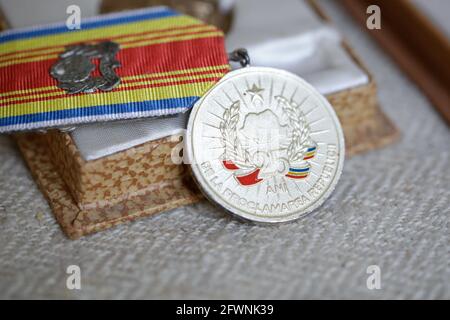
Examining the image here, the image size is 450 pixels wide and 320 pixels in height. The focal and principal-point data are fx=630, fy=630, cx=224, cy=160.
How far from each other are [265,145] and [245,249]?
0.14 metres

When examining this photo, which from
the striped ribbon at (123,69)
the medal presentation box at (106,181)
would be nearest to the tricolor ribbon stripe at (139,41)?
the striped ribbon at (123,69)

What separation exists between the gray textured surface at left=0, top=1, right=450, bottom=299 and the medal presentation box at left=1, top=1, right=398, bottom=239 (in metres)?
0.02

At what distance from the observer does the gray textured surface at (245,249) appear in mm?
788

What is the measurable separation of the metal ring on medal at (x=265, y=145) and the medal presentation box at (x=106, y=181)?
6cm

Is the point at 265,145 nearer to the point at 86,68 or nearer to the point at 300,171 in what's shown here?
the point at 300,171

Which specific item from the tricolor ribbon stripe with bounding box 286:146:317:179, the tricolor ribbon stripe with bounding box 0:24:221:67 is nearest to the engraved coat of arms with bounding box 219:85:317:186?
the tricolor ribbon stripe with bounding box 286:146:317:179

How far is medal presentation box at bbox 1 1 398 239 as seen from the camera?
827 mm

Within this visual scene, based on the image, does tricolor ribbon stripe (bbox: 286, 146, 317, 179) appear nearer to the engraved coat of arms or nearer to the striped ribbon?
the engraved coat of arms

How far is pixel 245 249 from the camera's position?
32.7 inches

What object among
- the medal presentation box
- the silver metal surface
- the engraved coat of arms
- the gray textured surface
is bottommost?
the gray textured surface

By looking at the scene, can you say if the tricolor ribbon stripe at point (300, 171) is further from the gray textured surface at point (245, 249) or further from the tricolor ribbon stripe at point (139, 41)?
the tricolor ribbon stripe at point (139, 41)

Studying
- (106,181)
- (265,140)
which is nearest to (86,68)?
(106,181)

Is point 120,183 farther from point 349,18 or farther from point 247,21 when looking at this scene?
point 349,18
